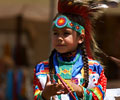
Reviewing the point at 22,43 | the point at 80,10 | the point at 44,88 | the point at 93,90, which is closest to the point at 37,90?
the point at 44,88

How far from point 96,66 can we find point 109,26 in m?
7.47

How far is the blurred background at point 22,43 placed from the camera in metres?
6.79

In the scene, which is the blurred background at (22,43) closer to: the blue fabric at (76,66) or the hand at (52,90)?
the blue fabric at (76,66)

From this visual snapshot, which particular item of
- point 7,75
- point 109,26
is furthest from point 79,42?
point 109,26

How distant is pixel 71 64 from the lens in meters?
2.77

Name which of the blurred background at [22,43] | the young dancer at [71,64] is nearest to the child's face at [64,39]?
the young dancer at [71,64]

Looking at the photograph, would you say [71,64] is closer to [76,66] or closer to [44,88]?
[76,66]

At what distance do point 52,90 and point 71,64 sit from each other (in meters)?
0.40

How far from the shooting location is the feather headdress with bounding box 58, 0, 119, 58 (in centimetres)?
286

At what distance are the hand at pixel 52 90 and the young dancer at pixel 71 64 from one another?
0.09 feet

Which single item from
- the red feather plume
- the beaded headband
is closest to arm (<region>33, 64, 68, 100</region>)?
the beaded headband

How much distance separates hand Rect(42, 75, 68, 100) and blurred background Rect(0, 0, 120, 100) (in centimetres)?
404

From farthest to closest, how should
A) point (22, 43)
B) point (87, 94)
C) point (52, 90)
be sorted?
1. point (22, 43)
2. point (87, 94)
3. point (52, 90)

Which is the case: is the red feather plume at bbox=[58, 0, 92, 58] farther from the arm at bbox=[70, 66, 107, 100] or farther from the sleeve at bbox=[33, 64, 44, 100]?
the sleeve at bbox=[33, 64, 44, 100]
